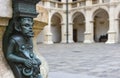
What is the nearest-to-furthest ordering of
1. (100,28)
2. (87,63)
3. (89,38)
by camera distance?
1. (87,63)
2. (89,38)
3. (100,28)

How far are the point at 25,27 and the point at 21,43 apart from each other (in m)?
0.13

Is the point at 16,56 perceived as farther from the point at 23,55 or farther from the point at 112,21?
the point at 112,21

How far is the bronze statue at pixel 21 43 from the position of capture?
59.6 inches

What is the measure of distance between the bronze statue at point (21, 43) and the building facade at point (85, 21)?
78.9ft

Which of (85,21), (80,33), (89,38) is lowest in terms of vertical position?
(89,38)

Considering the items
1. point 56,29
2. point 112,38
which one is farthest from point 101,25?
point 112,38

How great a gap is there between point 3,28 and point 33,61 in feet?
0.96

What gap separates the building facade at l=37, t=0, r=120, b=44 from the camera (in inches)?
1042

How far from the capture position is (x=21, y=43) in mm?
1565

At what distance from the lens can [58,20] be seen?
113ft

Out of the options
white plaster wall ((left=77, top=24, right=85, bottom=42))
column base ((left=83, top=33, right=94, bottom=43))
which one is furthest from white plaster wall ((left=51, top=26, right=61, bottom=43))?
column base ((left=83, top=33, right=94, bottom=43))

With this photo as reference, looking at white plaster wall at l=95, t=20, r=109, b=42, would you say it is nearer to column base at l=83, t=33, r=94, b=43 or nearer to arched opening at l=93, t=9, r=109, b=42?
arched opening at l=93, t=9, r=109, b=42

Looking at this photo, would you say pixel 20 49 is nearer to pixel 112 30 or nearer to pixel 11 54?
pixel 11 54

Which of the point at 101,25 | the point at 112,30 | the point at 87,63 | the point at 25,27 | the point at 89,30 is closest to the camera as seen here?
the point at 25,27
